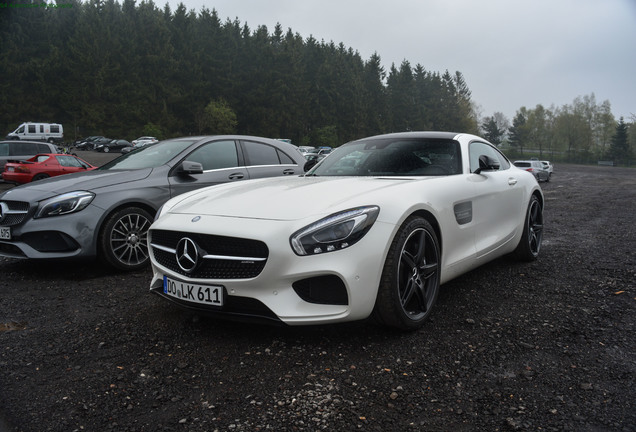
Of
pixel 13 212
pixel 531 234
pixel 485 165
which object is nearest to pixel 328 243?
pixel 485 165

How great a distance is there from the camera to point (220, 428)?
6.81 feet

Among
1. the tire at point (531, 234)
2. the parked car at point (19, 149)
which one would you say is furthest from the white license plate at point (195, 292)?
the parked car at point (19, 149)

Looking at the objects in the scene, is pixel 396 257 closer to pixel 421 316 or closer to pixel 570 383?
pixel 421 316

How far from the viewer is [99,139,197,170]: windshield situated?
5492 mm

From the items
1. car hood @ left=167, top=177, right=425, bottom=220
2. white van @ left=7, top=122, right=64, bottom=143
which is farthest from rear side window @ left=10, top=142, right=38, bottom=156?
white van @ left=7, top=122, right=64, bottom=143

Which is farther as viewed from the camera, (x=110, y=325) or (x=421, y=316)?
(x=110, y=325)

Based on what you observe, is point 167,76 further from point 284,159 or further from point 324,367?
point 324,367

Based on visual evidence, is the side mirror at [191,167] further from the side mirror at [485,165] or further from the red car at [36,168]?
the red car at [36,168]

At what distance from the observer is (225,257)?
9.41ft

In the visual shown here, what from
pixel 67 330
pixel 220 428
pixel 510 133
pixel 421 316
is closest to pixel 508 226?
pixel 421 316

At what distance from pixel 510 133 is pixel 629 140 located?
1061 inches

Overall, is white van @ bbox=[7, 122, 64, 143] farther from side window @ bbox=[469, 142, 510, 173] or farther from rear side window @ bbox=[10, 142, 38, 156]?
side window @ bbox=[469, 142, 510, 173]

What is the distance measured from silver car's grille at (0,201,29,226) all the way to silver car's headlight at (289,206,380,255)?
10.7 feet

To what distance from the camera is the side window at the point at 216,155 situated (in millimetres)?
5672
